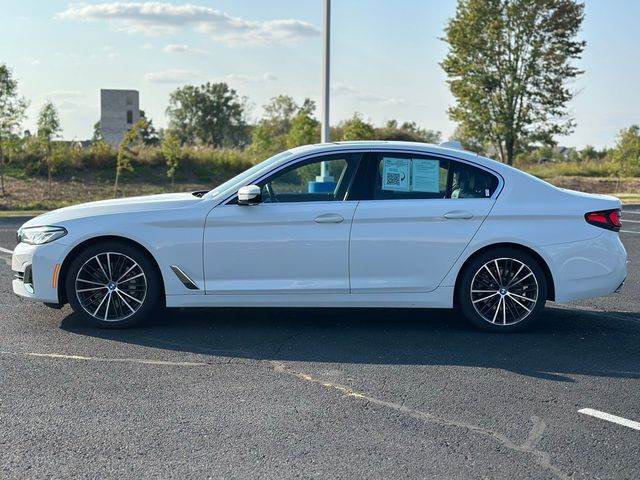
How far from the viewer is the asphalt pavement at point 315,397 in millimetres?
4074

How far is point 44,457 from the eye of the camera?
407 centimetres

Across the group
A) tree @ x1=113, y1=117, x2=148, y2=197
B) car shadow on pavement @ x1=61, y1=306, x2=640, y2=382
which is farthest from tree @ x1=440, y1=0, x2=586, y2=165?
car shadow on pavement @ x1=61, y1=306, x2=640, y2=382

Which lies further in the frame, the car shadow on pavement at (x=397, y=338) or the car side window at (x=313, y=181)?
the car side window at (x=313, y=181)

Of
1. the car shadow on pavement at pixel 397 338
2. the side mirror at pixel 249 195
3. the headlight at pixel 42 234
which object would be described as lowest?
the car shadow on pavement at pixel 397 338

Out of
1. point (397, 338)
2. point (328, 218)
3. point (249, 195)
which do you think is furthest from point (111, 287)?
point (397, 338)

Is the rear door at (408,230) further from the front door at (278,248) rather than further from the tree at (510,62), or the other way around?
the tree at (510,62)

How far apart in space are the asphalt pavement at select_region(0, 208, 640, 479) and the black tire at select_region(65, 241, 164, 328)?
16 cm

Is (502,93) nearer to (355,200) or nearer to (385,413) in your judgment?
(355,200)

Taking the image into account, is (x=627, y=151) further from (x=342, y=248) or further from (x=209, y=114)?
(x=209, y=114)

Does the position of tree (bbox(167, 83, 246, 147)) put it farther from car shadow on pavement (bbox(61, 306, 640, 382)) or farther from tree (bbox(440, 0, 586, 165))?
car shadow on pavement (bbox(61, 306, 640, 382))

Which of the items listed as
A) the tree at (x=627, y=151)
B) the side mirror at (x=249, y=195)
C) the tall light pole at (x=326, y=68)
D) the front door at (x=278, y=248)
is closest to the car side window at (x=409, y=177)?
the front door at (x=278, y=248)

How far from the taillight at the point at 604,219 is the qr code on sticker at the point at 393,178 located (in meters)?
1.64

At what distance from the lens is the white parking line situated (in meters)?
4.65

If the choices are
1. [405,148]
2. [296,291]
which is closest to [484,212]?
[405,148]
